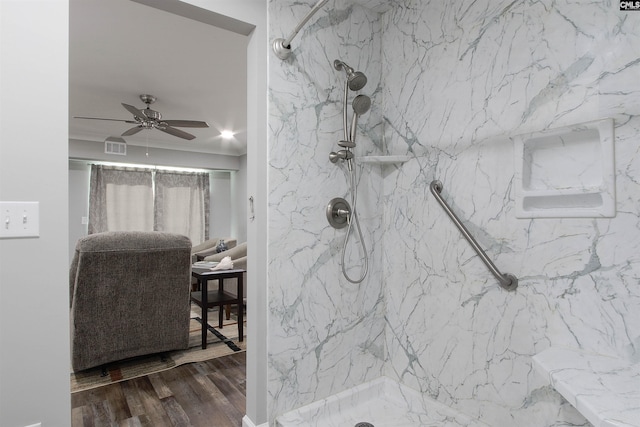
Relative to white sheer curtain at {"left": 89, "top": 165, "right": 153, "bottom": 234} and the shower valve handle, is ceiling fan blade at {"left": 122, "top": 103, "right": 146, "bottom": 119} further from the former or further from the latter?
white sheer curtain at {"left": 89, "top": 165, "right": 153, "bottom": 234}

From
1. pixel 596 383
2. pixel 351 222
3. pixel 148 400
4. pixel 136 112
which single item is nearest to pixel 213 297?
pixel 148 400

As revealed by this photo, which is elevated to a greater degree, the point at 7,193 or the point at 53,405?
the point at 7,193

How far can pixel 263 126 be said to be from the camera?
1.62 meters

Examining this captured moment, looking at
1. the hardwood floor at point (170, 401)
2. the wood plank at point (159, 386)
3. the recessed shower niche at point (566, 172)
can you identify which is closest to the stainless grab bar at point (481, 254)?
the recessed shower niche at point (566, 172)

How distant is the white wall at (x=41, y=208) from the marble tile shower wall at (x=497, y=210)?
1522 mm

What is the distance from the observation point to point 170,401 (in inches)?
87.8

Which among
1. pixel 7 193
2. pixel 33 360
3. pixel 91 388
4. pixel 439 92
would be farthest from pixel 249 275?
pixel 91 388

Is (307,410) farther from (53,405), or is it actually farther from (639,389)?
(639,389)

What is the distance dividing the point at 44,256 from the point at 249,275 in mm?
780

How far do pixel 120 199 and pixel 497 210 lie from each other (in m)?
6.39

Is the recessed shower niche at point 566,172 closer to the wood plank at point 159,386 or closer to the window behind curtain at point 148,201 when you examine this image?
the wood plank at point 159,386

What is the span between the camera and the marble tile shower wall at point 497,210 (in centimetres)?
119

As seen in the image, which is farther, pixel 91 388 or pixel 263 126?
pixel 91 388

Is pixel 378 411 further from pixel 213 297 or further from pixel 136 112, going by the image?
pixel 136 112
